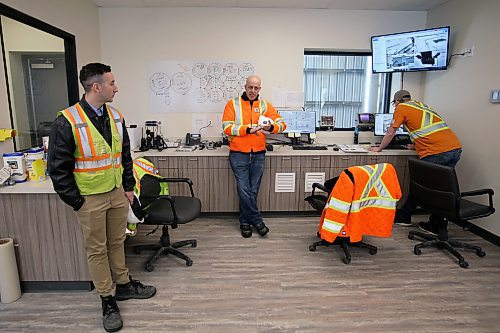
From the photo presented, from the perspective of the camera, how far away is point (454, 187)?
2.86 m

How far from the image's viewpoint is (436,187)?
300 centimetres

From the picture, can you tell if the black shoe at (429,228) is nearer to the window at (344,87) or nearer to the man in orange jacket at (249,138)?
the window at (344,87)

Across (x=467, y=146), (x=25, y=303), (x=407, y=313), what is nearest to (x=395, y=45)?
(x=467, y=146)

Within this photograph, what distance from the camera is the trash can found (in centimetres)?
231

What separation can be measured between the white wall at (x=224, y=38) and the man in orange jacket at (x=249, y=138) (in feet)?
3.31

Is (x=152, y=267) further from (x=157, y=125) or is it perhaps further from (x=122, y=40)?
(x=122, y=40)

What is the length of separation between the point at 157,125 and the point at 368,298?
313 cm

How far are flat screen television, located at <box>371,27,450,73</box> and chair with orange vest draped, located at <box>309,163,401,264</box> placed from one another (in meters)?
1.99

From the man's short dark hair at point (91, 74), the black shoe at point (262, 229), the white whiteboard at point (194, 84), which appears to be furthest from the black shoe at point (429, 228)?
the man's short dark hair at point (91, 74)

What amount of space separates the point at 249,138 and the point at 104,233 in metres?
1.76

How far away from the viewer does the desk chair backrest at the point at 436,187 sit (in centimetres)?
288

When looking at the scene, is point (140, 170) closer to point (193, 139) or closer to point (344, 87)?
point (193, 139)

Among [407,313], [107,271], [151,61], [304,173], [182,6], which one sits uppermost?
[182,6]

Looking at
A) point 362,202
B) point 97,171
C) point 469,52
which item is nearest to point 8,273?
point 97,171
